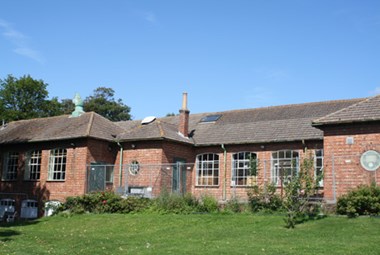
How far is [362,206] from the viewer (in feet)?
49.8

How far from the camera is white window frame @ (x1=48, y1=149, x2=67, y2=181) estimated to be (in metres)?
24.7

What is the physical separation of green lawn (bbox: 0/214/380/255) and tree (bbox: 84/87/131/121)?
48.1 metres

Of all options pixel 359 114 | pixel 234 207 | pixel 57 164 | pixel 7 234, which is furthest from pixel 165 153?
pixel 359 114

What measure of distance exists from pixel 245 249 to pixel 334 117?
899cm

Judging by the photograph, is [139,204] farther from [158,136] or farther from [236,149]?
[236,149]

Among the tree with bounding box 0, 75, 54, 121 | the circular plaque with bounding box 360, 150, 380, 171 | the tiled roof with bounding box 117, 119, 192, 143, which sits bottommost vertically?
the circular plaque with bounding box 360, 150, 380, 171

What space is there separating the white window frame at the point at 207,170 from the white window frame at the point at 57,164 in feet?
24.2

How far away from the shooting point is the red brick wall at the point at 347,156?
55.8 ft

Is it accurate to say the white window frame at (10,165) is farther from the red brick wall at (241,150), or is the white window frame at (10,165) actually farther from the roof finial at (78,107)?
the red brick wall at (241,150)

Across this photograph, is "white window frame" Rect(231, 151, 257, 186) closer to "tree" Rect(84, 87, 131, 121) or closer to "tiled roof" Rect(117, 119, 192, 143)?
"tiled roof" Rect(117, 119, 192, 143)

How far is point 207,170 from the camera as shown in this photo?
24859 millimetres

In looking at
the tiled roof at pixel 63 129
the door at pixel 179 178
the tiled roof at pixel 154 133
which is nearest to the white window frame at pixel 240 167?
the door at pixel 179 178

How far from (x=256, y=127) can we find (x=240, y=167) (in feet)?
8.20

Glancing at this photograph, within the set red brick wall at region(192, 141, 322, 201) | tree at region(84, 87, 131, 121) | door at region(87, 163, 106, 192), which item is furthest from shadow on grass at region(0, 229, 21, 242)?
tree at region(84, 87, 131, 121)
